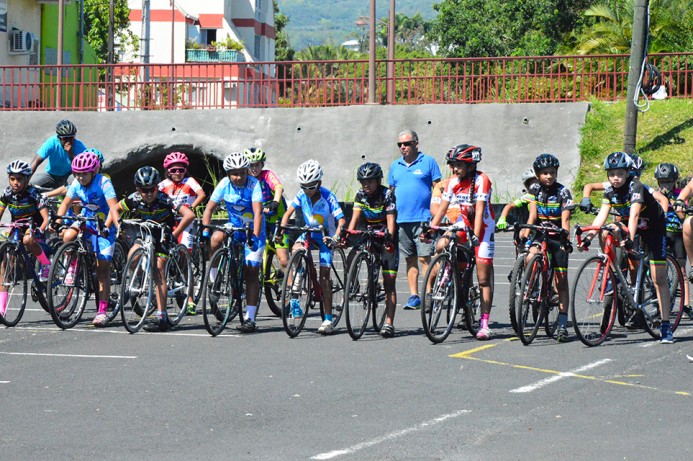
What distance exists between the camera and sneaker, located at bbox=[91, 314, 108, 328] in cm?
1291

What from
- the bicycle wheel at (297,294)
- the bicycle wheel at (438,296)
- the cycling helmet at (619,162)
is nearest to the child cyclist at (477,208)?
the bicycle wheel at (438,296)

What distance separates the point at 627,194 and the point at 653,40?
2365 cm

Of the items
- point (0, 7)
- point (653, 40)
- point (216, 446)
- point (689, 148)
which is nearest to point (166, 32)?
point (0, 7)

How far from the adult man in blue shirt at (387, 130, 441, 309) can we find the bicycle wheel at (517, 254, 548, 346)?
114 inches

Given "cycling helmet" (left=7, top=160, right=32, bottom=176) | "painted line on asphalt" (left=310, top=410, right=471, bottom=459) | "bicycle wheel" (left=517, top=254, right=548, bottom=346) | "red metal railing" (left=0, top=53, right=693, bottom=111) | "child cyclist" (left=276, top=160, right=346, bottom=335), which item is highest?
"red metal railing" (left=0, top=53, right=693, bottom=111)

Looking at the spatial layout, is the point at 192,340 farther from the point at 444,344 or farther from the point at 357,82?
the point at 357,82

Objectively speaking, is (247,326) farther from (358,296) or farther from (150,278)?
(358,296)

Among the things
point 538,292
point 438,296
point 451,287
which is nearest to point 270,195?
point 451,287

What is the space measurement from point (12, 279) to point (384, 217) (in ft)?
12.9

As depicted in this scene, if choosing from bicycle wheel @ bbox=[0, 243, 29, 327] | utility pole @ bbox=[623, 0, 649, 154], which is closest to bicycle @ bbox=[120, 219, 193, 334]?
bicycle wheel @ bbox=[0, 243, 29, 327]

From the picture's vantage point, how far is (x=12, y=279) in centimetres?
1292

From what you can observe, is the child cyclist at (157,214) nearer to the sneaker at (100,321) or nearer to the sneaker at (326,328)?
the sneaker at (100,321)

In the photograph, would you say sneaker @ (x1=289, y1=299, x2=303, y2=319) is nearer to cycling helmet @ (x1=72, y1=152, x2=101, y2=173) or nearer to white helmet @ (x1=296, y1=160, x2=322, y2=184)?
white helmet @ (x1=296, y1=160, x2=322, y2=184)

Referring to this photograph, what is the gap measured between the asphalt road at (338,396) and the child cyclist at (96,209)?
537 mm
